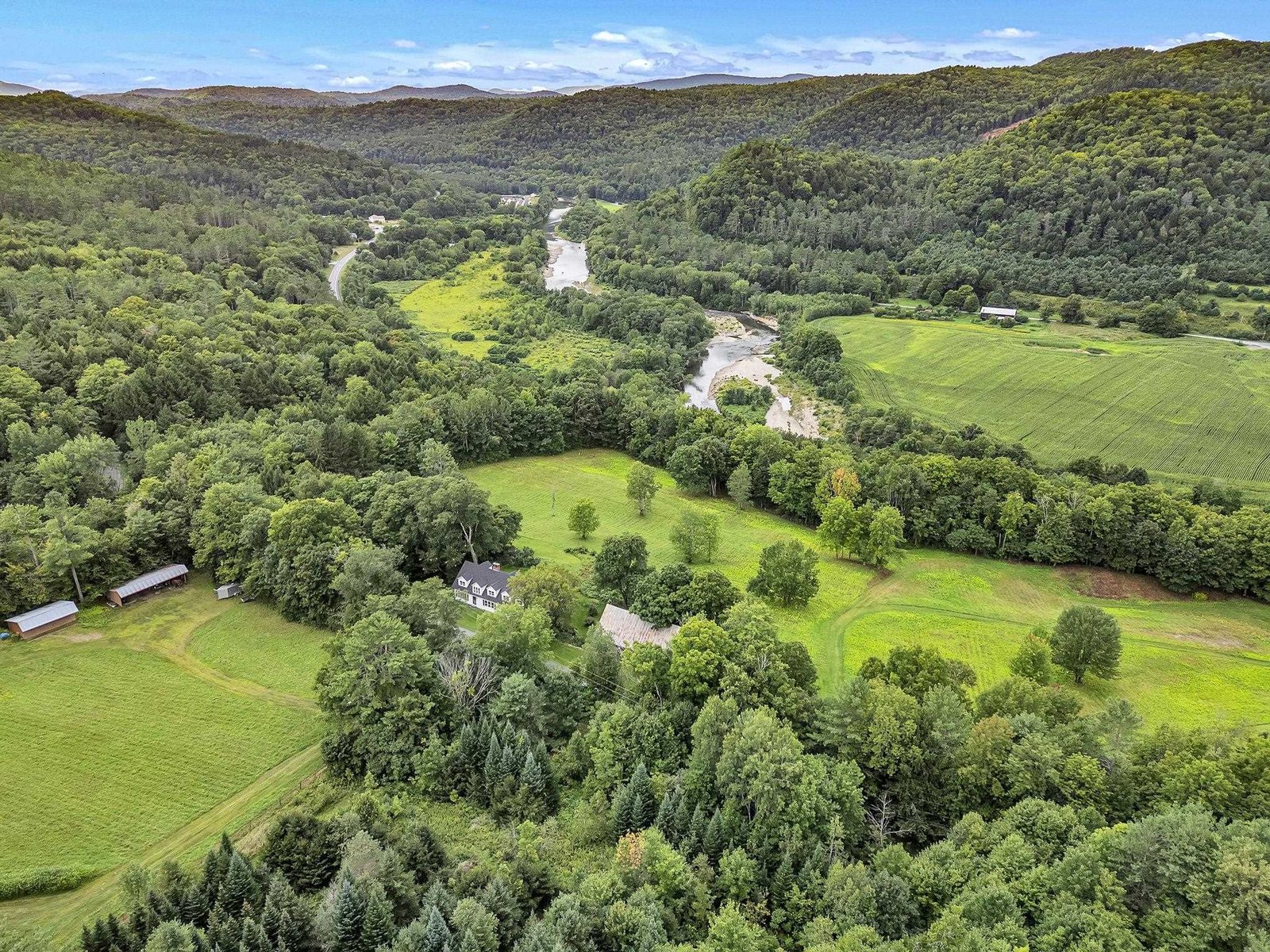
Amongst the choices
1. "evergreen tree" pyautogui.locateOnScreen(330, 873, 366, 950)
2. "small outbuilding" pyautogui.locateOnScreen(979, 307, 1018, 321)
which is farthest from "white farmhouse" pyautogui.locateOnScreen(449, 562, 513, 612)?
"small outbuilding" pyautogui.locateOnScreen(979, 307, 1018, 321)

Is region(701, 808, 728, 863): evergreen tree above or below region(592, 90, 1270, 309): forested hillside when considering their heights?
below

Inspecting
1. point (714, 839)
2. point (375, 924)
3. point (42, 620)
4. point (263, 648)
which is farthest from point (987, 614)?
point (42, 620)

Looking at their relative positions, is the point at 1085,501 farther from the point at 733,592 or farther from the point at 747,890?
the point at 747,890

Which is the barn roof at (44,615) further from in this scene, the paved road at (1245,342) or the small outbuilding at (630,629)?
the paved road at (1245,342)

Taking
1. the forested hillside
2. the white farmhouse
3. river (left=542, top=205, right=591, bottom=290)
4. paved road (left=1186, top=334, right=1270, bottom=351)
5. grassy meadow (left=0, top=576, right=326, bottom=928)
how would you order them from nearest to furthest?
grassy meadow (left=0, top=576, right=326, bottom=928) < the white farmhouse < paved road (left=1186, top=334, right=1270, bottom=351) < the forested hillside < river (left=542, top=205, right=591, bottom=290)

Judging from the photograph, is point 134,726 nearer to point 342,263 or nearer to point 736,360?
point 736,360

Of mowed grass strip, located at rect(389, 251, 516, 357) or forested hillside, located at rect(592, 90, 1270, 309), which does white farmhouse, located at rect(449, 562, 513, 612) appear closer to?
mowed grass strip, located at rect(389, 251, 516, 357)

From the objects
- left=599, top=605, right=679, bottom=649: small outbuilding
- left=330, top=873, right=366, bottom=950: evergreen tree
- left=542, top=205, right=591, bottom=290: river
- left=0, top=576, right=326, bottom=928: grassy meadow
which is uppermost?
left=542, top=205, right=591, bottom=290: river

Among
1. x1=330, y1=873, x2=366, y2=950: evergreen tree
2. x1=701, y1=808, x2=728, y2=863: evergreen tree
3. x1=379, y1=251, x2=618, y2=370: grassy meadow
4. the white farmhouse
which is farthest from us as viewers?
x1=379, y1=251, x2=618, y2=370: grassy meadow
